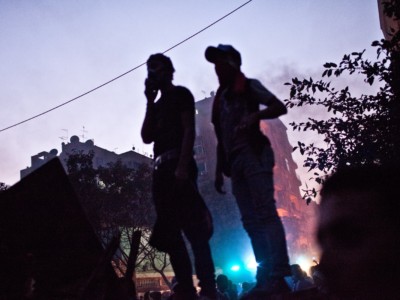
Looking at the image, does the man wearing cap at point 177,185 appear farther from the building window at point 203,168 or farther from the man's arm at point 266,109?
the building window at point 203,168

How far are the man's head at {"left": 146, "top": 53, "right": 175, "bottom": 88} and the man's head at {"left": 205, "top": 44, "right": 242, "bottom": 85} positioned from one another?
53cm

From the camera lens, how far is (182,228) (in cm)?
342

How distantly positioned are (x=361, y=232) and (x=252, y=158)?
189 centimetres

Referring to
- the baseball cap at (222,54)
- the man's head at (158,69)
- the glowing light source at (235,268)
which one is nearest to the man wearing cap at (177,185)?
the man's head at (158,69)

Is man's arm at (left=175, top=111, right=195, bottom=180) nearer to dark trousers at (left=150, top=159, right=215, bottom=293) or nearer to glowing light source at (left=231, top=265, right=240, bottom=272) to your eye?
dark trousers at (left=150, top=159, right=215, bottom=293)

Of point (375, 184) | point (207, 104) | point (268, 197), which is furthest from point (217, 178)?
point (207, 104)

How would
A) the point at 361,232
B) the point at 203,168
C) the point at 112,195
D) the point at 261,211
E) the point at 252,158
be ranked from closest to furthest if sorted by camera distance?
the point at 361,232, the point at 261,211, the point at 252,158, the point at 112,195, the point at 203,168

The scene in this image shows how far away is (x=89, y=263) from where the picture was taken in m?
3.34

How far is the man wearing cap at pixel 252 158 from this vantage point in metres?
2.94

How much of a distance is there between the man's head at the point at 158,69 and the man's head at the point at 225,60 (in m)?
0.53

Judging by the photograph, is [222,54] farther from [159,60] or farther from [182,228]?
[182,228]

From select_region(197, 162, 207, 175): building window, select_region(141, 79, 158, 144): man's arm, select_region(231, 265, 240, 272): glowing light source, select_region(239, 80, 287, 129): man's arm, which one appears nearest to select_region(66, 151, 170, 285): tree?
select_region(231, 265, 240, 272): glowing light source

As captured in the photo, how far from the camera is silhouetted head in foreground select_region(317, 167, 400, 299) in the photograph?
125cm

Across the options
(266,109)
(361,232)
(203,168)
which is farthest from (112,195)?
(203,168)
